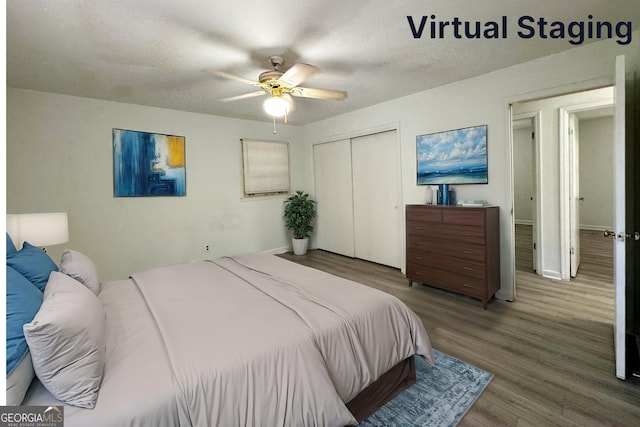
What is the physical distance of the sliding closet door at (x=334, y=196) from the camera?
4.90 m

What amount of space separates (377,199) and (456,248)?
1664 mm

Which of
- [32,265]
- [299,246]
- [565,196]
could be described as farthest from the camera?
[299,246]

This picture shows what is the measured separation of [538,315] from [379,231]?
224 centimetres

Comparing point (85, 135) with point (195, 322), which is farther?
point (85, 135)

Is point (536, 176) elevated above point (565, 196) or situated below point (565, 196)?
above

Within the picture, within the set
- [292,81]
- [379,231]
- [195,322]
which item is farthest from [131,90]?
[379,231]

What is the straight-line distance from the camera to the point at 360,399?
5.08 feet

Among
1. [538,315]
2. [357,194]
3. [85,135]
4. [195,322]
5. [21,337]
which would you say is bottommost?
[538,315]

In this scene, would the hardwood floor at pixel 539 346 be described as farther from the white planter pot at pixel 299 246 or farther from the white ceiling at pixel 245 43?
the white ceiling at pixel 245 43

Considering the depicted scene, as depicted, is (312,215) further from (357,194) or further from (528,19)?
(528,19)

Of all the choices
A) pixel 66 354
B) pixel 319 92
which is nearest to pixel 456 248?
pixel 319 92

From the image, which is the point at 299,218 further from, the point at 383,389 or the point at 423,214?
the point at 383,389

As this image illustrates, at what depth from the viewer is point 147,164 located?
3863mm

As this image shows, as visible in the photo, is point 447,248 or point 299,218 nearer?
point 447,248
